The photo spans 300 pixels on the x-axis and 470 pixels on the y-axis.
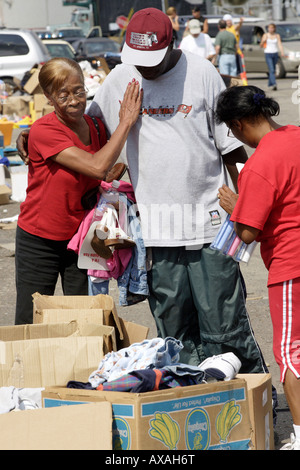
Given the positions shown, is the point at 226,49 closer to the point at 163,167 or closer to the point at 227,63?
the point at 227,63

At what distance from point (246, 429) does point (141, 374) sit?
49 cm

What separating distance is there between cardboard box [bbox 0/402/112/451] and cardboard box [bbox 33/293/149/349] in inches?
38.1

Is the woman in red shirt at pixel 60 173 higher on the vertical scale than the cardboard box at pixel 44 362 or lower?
higher

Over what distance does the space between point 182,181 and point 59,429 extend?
53.7 inches

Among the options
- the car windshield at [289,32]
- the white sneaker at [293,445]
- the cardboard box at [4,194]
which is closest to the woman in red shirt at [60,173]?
the white sneaker at [293,445]

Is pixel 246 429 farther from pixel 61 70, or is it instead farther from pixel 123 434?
pixel 61 70

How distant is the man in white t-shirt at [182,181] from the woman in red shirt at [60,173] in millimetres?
128

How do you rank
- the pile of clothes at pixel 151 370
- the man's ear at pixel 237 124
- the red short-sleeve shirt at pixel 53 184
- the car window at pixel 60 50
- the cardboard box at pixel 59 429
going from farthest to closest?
the car window at pixel 60 50
the red short-sleeve shirt at pixel 53 184
the man's ear at pixel 237 124
the pile of clothes at pixel 151 370
the cardboard box at pixel 59 429

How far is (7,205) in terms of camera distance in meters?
9.67

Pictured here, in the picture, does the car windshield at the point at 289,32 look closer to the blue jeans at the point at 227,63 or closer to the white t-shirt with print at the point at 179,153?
the blue jeans at the point at 227,63

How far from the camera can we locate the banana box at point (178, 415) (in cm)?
287

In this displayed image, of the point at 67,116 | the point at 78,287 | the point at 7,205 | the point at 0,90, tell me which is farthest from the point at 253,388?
the point at 0,90

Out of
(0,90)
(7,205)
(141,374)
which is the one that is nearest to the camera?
(141,374)

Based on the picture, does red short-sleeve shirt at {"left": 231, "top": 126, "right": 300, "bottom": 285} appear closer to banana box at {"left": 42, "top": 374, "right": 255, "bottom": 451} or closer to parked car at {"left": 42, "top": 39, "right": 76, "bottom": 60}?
banana box at {"left": 42, "top": 374, "right": 255, "bottom": 451}
